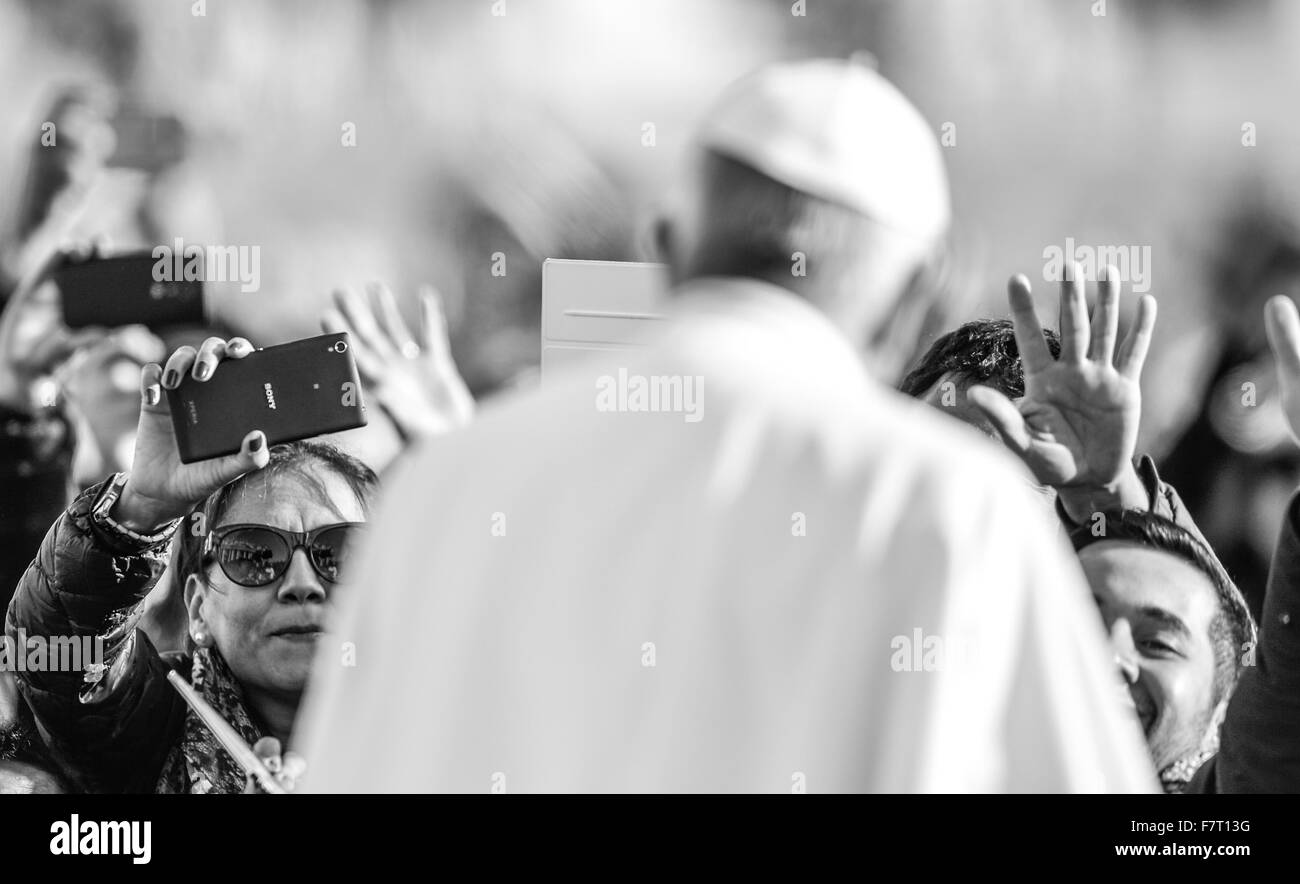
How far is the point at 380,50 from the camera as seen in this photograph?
382 centimetres

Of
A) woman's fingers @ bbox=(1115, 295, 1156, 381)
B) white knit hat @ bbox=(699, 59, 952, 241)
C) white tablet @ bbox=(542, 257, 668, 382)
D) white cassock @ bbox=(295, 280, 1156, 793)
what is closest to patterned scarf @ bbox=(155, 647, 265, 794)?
white tablet @ bbox=(542, 257, 668, 382)

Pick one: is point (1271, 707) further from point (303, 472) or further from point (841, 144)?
point (841, 144)

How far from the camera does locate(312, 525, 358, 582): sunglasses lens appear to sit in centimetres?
388

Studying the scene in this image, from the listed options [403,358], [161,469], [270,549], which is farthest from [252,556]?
[403,358]

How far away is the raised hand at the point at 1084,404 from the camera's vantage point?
3.80m

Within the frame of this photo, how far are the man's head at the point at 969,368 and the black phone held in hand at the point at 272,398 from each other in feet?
4.39

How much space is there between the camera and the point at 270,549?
3.90 metres

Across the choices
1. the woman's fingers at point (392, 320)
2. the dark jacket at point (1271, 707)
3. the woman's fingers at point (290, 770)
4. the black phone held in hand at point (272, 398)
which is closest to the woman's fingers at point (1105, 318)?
the dark jacket at point (1271, 707)

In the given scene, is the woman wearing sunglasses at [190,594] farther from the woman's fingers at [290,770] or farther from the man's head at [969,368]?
the man's head at [969,368]

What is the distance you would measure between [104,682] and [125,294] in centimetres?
95

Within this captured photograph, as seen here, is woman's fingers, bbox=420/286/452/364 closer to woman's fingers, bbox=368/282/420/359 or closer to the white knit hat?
woman's fingers, bbox=368/282/420/359

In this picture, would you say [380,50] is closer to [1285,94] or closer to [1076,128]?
[1076,128]

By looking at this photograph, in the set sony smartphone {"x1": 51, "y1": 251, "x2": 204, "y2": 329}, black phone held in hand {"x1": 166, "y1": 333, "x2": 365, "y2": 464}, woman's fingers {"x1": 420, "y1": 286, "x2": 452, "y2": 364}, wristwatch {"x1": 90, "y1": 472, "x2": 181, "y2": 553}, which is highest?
sony smartphone {"x1": 51, "y1": 251, "x2": 204, "y2": 329}

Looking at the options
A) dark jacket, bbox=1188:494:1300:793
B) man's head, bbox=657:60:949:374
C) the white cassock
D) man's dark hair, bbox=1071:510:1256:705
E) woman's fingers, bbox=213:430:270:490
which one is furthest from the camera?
woman's fingers, bbox=213:430:270:490
